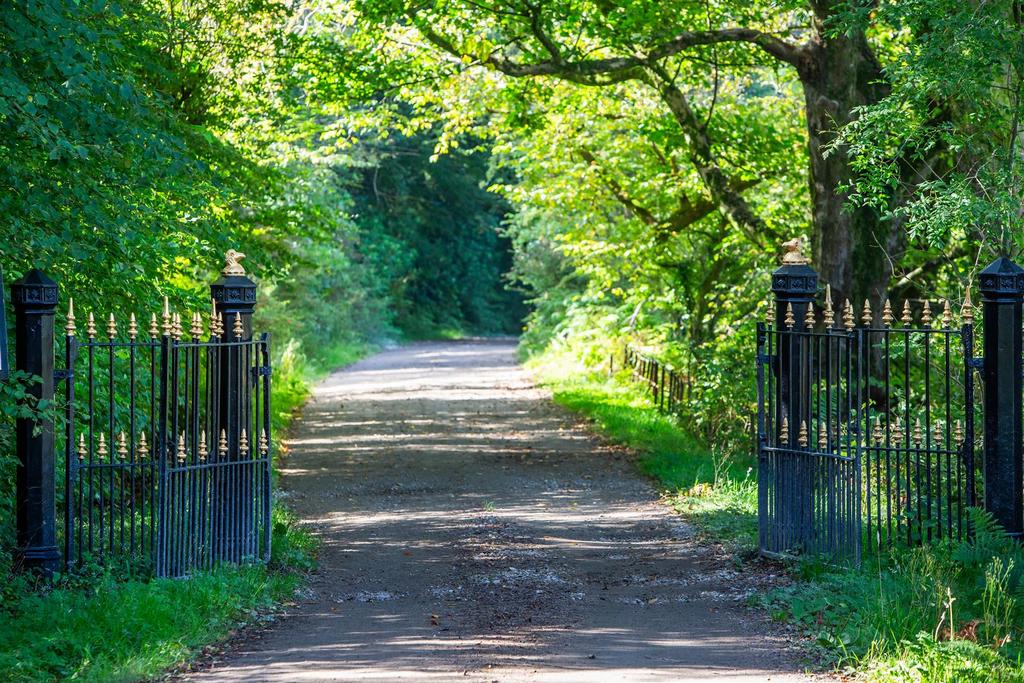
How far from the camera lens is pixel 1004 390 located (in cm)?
896

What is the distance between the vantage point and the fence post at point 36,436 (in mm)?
8859

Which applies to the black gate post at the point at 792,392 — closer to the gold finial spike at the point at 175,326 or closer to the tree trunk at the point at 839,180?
the gold finial spike at the point at 175,326

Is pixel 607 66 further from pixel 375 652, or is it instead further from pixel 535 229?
pixel 535 229

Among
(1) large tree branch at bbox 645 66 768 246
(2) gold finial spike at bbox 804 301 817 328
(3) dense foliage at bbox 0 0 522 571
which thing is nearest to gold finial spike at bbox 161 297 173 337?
(3) dense foliage at bbox 0 0 522 571

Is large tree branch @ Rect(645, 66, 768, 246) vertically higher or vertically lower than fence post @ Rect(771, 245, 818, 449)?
higher

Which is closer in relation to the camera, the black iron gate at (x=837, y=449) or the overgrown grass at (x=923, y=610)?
the overgrown grass at (x=923, y=610)

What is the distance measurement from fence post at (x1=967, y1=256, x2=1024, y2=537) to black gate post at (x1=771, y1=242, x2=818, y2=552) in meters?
1.53

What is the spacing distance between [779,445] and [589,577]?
1.95 metres

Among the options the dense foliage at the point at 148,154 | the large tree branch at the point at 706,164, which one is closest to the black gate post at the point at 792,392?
the dense foliage at the point at 148,154

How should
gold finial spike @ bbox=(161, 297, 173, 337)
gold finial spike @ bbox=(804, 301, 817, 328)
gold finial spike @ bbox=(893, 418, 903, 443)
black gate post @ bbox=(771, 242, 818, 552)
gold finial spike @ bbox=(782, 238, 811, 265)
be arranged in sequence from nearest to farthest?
gold finial spike @ bbox=(161, 297, 173, 337), gold finial spike @ bbox=(893, 418, 903, 443), gold finial spike @ bbox=(804, 301, 817, 328), black gate post @ bbox=(771, 242, 818, 552), gold finial spike @ bbox=(782, 238, 811, 265)

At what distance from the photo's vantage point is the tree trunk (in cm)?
1559

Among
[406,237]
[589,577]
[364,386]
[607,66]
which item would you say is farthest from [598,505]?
[406,237]

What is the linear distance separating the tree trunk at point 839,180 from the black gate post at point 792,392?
18.4 ft

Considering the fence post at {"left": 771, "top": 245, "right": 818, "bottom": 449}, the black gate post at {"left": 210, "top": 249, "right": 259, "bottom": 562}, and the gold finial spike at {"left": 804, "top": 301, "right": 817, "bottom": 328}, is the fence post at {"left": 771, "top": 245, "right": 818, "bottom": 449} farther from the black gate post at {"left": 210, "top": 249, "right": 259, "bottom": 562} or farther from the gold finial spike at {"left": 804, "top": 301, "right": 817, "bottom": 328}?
the black gate post at {"left": 210, "top": 249, "right": 259, "bottom": 562}
